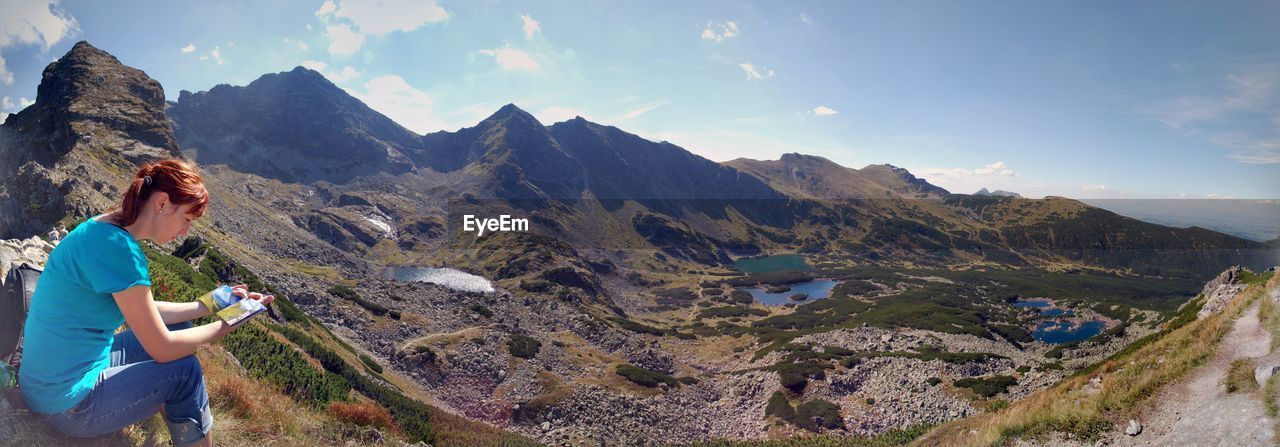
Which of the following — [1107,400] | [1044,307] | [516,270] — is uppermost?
[1107,400]

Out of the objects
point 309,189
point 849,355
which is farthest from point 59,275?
point 309,189

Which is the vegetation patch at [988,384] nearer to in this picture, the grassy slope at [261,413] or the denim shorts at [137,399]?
the grassy slope at [261,413]

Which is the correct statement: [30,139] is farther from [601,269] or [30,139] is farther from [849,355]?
[849,355]

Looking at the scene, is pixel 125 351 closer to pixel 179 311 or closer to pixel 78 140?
pixel 179 311

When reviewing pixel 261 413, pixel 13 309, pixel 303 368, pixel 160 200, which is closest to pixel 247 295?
pixel 160 200

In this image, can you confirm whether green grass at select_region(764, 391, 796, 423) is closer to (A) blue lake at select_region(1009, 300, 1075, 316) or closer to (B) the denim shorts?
(B) the denim shorts

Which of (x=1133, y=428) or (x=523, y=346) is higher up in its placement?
(x=1133, y=428)

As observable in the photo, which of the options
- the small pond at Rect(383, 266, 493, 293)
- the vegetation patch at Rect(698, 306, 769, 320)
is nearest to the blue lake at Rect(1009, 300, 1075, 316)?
the vegetation patch at Rect(698, 306, 769, 320)
